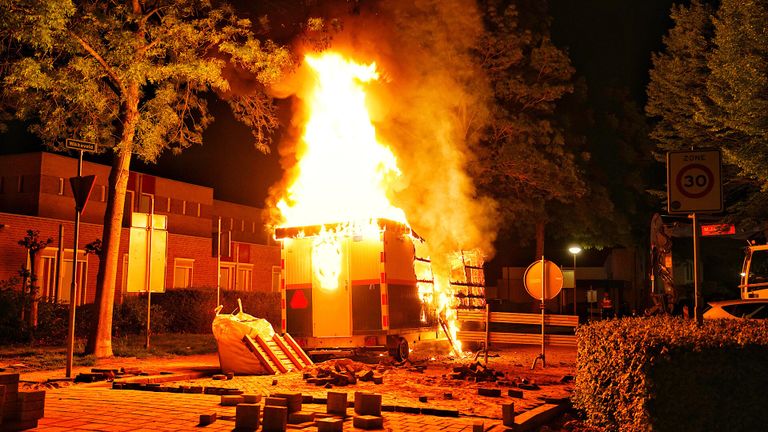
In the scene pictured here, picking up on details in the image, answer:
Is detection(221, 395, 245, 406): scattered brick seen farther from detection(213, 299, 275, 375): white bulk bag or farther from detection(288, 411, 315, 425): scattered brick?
detection(213, 299, 275, 375): white bulk bag

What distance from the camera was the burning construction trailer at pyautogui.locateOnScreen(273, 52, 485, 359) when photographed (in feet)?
44.3

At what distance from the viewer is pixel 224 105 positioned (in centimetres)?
1998

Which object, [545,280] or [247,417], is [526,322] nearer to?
[545,280]

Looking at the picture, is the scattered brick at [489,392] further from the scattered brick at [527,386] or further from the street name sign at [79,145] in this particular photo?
the street name sign at [79,145]

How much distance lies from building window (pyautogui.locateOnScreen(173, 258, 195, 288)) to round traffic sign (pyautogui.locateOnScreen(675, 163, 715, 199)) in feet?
84.9

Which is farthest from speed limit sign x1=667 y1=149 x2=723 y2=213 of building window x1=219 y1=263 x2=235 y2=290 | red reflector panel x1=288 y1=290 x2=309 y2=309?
building window x1=219 y1=263 x2=235 y2=290

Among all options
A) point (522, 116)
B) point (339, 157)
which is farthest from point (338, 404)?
point (522, 116)

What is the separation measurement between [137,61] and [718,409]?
1326 centimetres

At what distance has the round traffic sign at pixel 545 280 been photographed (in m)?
13.4

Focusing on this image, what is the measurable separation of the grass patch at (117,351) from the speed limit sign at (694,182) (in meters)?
11.6

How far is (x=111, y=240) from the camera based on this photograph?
49.8 ft

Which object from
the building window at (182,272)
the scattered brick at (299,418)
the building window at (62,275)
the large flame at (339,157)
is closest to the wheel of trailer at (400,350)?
the large flame at (339,157)

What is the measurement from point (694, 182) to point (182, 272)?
26727 millimetres

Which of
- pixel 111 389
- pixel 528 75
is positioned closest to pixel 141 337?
pixel 111 389
